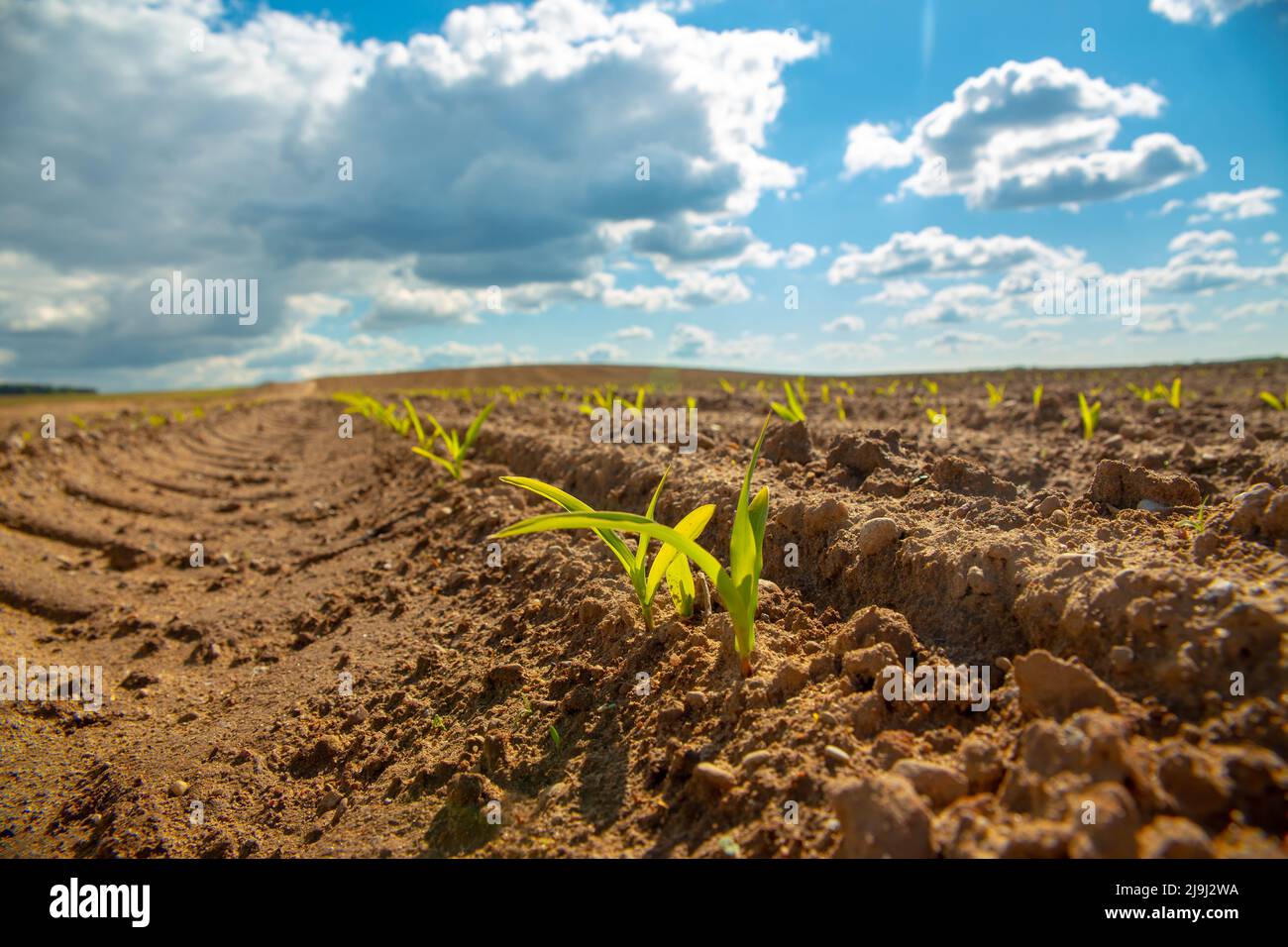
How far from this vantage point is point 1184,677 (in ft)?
4.32

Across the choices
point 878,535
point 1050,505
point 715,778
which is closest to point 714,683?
point 715,778

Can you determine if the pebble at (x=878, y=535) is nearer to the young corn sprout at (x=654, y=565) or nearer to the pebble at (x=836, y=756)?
the young corn sprout at (x=654, y=565)

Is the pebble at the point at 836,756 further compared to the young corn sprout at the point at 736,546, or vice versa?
the young corn sprout at the point at 736,546

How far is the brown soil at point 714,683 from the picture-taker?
123 cm

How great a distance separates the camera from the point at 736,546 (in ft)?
5.67

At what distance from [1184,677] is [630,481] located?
2.55 metres

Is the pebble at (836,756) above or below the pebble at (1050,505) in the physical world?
Answer: below

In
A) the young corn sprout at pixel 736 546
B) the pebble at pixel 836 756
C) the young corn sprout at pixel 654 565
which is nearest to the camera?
the pebble at pixel 836 756

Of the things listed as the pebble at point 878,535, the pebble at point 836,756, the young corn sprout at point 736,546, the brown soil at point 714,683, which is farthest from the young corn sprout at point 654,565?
the pebble at point 836,756

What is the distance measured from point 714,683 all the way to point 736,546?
384mm

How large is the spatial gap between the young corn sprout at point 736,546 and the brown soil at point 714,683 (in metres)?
0.15
